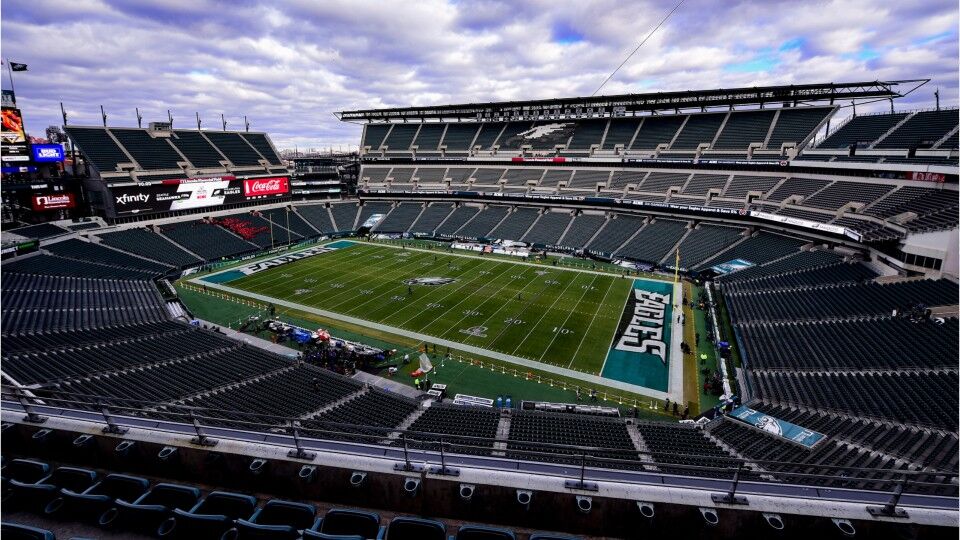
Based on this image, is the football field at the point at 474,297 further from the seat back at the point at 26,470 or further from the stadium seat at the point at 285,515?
the seat back at the point at 26,470

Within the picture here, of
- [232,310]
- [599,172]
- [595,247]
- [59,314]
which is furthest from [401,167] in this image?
[59,314]

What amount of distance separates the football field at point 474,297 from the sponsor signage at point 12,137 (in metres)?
20.8

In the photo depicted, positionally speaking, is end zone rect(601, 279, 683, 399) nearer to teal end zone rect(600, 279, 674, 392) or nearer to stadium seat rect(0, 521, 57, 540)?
teal end zone rect(600, 279, 674, 392)

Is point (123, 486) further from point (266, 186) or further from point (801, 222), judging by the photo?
point (266, 186)

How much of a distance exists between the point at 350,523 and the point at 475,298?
1406 inches

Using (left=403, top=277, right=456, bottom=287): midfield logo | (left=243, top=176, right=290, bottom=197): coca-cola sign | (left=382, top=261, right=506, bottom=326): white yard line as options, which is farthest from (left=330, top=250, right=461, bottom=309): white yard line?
(left=243, top=176, right=290, bottom=197): coca-cola sign

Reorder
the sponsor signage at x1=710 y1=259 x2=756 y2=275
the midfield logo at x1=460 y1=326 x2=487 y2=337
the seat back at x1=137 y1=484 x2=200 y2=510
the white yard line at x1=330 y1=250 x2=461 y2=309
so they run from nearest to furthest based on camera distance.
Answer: the seat back at x1=137 y1=484 x2=200 y2=510 < the midfield logo at x1=460 y1=326 x2=487 y2=337 < the white yard line at x1=330 y1=250 x2=461 y2=309 < the sponsor signage at x1=710 y1=259 x2=756 y2=275

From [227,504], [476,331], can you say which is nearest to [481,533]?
[227,504]

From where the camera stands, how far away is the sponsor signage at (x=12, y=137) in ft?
139

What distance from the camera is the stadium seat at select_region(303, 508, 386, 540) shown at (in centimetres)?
649

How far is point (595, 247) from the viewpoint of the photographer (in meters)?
59.0

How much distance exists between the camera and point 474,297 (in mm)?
42500

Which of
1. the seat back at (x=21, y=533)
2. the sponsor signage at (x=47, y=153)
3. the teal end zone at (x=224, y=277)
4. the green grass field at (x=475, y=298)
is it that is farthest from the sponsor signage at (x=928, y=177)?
the sponsor signage at (x=47, y=153)

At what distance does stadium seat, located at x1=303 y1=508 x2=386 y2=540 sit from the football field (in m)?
24.1
